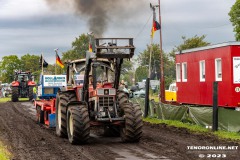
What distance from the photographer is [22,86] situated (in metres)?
45.7

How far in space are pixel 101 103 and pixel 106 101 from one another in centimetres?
17

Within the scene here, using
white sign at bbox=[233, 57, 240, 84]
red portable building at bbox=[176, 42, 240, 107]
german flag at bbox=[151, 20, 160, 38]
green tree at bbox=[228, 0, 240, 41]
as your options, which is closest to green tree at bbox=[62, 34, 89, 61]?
green tree at bbox=[228, 0, 240, 41]

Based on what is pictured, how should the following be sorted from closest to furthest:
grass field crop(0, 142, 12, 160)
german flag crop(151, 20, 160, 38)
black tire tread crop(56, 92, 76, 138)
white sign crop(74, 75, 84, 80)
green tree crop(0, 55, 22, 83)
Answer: grass field crop(0, 142, 12, 160)
black tire tread crop(56, 92, 76, 138)
white sign crop(74, 75, 84, 80)
german flag crop(151, 20, 160, 38)
green tree crop(0, 55, 22, 83)

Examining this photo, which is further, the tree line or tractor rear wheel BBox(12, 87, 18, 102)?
the tree line

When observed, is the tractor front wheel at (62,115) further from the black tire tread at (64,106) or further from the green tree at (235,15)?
the green tree at (235,15)

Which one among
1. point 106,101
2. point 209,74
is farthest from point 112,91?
point 209,74

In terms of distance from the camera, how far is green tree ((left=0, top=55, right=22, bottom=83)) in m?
105

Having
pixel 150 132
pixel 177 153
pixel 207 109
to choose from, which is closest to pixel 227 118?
pixel 207 109

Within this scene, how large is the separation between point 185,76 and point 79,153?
13045 mm

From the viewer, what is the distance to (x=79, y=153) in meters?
12.1

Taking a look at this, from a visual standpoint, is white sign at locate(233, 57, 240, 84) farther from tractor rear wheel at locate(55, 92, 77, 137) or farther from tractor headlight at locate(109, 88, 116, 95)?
tractor rear wheel at locate(55, 92, 77, 137)

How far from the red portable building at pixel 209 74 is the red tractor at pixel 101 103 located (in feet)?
20.2

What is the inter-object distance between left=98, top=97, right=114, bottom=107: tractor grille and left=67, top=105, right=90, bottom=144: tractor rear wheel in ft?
1.73

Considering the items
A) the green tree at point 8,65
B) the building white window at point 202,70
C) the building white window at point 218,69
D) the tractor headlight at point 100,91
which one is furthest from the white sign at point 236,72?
the green tree at point 8,65
